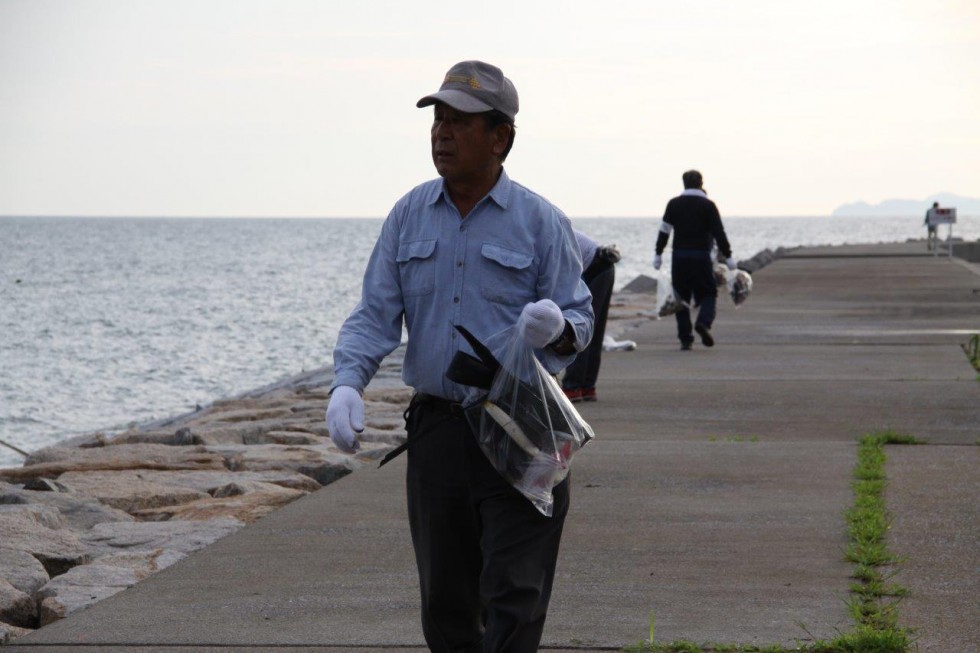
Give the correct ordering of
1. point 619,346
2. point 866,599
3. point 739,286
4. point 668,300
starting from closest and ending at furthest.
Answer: point 866,599 → point 668,300 → point 619,346 → point 739,286

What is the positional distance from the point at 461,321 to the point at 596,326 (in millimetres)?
7041

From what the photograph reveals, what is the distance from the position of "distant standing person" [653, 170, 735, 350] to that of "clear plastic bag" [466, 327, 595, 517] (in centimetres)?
1034

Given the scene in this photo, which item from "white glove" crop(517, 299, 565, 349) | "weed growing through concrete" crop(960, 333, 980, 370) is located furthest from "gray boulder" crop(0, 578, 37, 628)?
"weed growing through concrete" crop(960, 333, 980, 370)

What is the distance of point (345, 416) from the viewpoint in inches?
157

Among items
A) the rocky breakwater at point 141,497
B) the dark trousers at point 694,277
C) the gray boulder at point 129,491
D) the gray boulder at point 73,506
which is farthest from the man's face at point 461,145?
the dark trousers at point 694,277

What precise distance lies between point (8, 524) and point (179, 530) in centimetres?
80

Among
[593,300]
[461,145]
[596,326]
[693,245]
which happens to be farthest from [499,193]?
Result: [693,245]

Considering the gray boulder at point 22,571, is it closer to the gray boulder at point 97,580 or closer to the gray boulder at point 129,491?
the gray boulder at point 97,580

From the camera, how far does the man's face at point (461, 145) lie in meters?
4.11

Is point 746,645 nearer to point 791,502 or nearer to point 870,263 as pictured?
point 791,502

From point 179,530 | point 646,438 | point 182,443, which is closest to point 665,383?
point 646,438

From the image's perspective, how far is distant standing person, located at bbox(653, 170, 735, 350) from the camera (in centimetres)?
1459

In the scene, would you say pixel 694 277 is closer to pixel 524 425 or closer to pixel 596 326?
pixel 596 326

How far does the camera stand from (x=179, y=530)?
23.5ft
